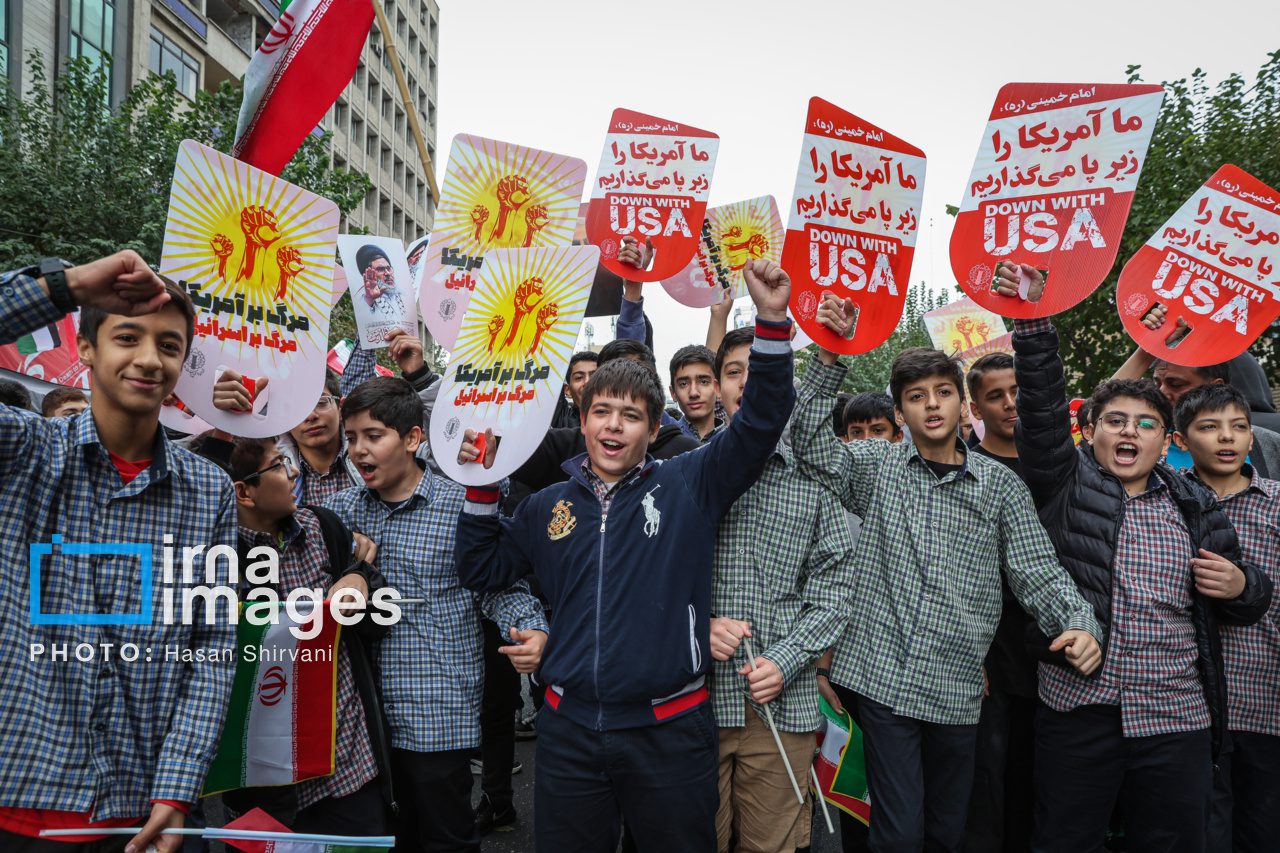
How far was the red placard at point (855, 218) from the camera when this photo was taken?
2928mm

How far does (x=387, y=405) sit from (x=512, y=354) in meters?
0.56

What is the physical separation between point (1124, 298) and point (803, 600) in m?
2.13

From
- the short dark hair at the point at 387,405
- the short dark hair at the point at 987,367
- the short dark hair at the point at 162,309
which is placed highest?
the short dark hair at the point at 987,367

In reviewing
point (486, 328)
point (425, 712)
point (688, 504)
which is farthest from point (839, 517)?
point (425, 712)

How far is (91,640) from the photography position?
1904 millimetres

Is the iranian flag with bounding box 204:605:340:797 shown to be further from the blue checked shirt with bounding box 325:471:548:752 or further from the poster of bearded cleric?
the poster of bearded cleric

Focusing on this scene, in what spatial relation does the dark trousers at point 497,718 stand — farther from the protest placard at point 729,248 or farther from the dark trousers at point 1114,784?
the protest placard at point 729,248

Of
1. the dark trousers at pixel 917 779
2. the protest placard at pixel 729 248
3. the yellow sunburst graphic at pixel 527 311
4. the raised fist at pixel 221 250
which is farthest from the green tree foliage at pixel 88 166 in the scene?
the dark trousers at pixel 917 779

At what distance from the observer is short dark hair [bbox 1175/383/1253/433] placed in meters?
3.22

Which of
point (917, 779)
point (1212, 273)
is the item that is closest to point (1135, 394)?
point (1212, 273)

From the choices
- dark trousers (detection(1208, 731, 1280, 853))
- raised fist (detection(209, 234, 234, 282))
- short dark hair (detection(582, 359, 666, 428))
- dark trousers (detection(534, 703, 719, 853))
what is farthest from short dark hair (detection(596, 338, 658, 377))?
dark trousers (detection(1208, 731, 1280, 853))

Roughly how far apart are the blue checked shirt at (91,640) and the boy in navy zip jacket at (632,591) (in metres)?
0.82

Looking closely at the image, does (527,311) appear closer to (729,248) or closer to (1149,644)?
(1149,644)

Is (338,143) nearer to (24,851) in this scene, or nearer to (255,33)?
(255,33)
